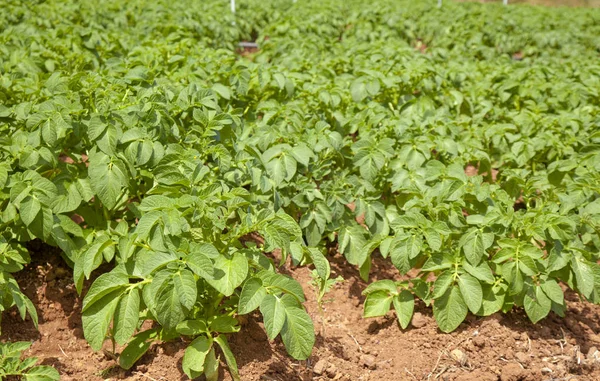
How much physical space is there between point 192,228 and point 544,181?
6.58 feet

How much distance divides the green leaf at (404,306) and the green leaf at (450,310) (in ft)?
0.43

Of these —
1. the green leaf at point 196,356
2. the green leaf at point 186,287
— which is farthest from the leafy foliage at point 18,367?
A: the green leaf at point 186,287

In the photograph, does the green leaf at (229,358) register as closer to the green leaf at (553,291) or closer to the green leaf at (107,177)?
the green leaf at (107,177)

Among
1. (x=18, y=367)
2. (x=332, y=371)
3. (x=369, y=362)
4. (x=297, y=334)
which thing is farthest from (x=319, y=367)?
(x=18, y=367)

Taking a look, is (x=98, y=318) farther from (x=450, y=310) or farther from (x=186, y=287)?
(x=450, y=310)

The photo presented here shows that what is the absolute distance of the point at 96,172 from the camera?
8.30 feet

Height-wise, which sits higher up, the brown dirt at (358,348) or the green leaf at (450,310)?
the green leaf at (450,310)

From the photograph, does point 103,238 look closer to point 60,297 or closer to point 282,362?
point 60,297

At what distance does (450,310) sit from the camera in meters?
2.66

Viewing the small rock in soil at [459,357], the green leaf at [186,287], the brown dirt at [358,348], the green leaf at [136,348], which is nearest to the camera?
the green leaf at [186,287]

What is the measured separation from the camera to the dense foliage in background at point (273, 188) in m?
2.29

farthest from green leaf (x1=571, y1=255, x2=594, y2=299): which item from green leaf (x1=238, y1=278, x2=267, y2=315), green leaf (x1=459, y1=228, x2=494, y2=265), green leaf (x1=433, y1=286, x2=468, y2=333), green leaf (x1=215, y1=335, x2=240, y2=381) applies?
green leaf (x1=215, y1=335, x2=240, y2=381)

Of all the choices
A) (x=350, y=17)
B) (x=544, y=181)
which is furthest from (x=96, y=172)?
(x=350, y=17)

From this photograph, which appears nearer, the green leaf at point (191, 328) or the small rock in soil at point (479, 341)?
the green leaf at point (191, 328)
